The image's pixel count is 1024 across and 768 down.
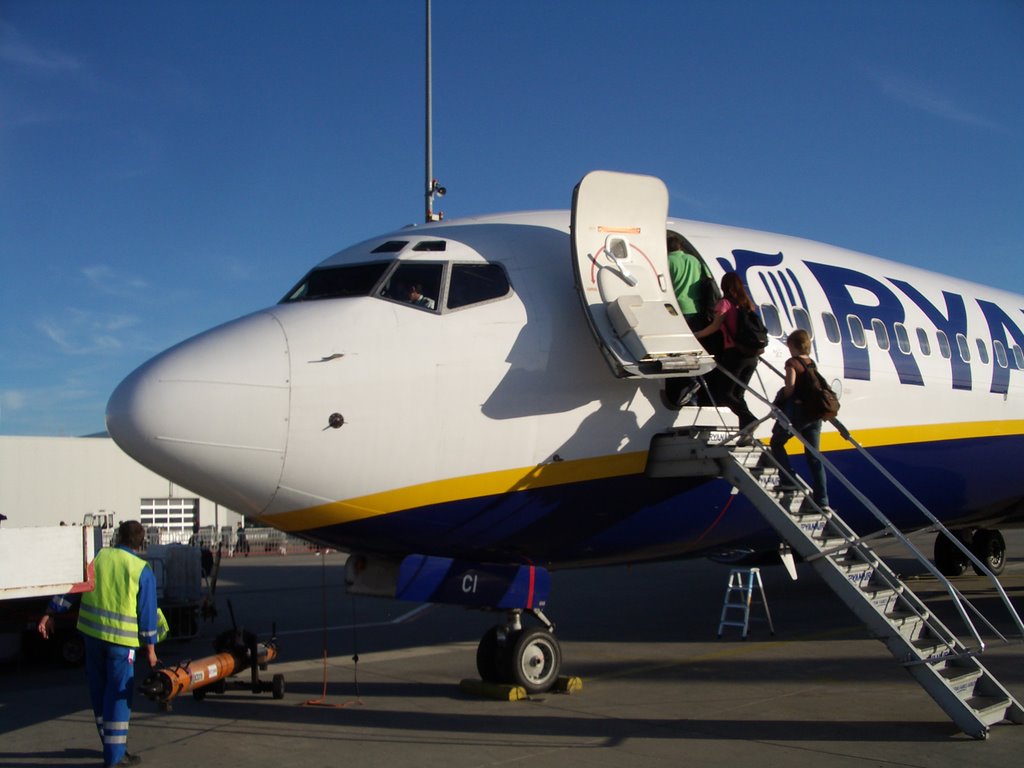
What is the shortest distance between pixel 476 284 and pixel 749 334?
2.65 metres

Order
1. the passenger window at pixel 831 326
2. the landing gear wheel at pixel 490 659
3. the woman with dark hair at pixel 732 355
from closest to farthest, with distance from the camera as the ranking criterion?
the woman with dark hair at pixel 732 355 < the landing gear wheel at pixel 490 659 < the passenger window at pixel 831 326

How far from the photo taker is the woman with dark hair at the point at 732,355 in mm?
10016

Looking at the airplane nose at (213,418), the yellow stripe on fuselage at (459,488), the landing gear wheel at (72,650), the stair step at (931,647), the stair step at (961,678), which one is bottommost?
the landing gear wheel at (72,650)

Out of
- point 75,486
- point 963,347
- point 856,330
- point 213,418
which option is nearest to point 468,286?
point 213,418

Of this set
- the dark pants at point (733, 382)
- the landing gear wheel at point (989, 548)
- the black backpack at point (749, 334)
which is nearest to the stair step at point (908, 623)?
the dark pants at point (733, 382)

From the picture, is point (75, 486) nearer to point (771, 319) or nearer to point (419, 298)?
point (419, 298)

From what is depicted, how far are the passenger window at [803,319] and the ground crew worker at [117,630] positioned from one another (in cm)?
712

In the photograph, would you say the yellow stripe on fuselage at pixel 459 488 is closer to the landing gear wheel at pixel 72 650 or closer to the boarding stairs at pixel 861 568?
the boarding stairs at pixel 861 568

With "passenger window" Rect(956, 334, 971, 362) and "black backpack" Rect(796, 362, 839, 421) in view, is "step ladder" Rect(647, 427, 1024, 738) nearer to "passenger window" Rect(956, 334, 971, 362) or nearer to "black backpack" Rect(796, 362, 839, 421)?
"black backpack" Rect(796, 362, 839, 421)

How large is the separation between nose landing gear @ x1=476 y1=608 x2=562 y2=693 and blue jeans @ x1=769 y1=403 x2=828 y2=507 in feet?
9.43

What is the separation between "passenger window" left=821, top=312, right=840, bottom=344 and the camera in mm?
11609

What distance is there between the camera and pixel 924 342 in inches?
512

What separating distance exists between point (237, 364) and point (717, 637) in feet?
29.8

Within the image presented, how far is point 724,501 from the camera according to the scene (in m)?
10.4
